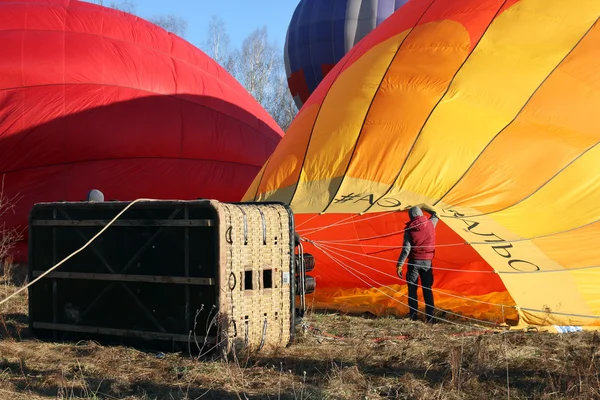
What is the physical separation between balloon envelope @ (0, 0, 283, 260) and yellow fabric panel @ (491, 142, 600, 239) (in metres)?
5.02

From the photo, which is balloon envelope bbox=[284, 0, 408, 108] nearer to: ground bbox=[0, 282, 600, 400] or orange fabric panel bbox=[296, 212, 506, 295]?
orange fabric panel bbox=[296, 212, 506, 295]

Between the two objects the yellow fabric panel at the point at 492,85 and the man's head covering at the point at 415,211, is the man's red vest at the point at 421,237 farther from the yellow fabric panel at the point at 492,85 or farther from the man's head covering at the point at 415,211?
the yellow fabric panel at the point at 492,85

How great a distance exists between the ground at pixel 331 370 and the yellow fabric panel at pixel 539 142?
1.29 metres

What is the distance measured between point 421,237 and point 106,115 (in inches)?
184

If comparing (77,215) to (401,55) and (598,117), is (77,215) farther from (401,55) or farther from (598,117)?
(598,117)

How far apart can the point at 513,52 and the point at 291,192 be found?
240cm

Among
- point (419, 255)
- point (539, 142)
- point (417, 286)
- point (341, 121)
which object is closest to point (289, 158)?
point (341, 121)

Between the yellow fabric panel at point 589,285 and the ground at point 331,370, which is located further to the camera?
the yellow fabric panel at point 589,285

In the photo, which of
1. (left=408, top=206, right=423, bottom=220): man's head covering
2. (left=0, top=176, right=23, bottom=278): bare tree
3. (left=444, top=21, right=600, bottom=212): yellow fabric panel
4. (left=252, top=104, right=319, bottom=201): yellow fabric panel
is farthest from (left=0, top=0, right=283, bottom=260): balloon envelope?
(left=444, top=21, right=600, bottom=212): yellow fabric panel

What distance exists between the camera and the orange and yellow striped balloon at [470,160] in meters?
6.54

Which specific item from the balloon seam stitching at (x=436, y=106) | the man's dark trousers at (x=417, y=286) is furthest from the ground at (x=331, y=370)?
the balloon seam stitching at (x=436, y=106)

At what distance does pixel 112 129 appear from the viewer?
9.87 meters

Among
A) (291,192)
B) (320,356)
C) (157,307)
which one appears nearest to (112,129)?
(291,192)

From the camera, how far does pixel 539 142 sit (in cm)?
678
